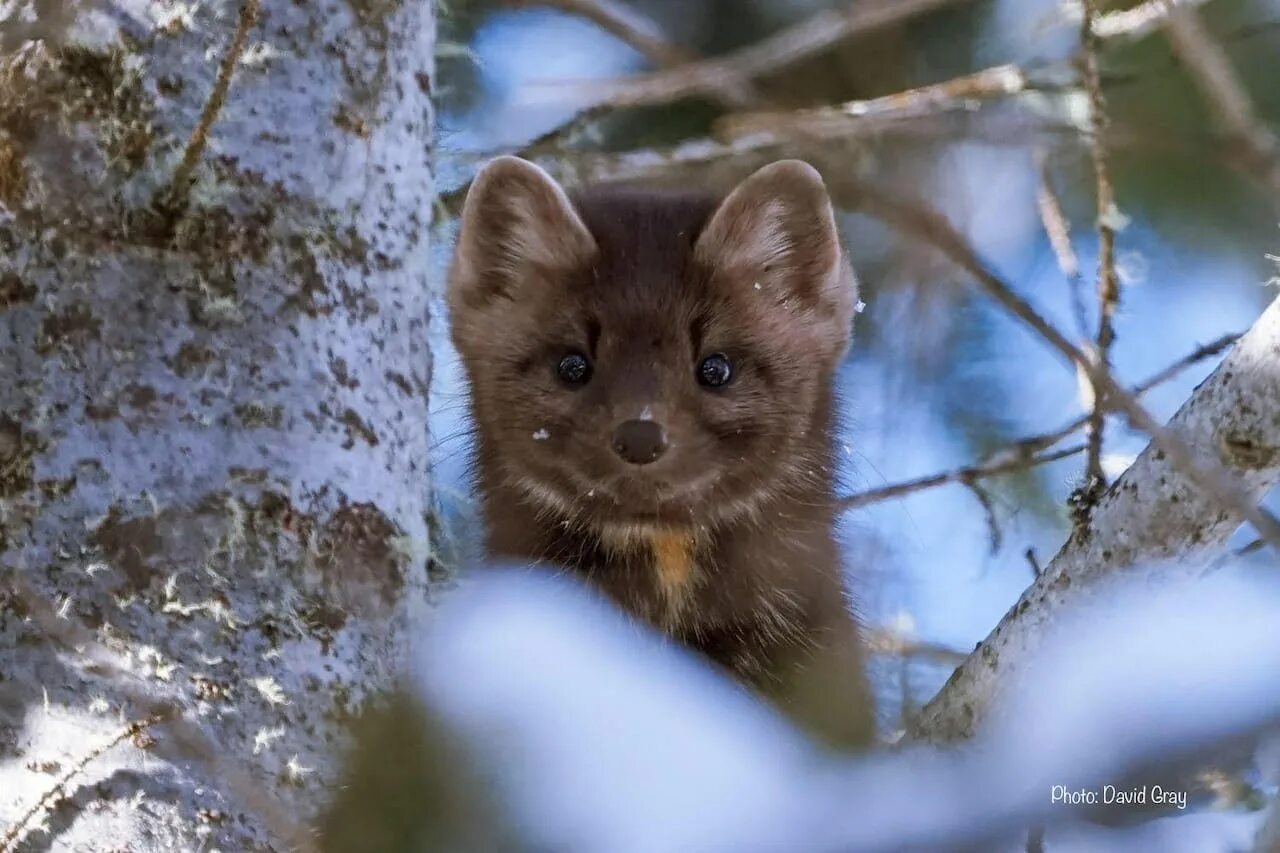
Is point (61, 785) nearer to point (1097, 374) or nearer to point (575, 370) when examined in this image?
point (575, 370)

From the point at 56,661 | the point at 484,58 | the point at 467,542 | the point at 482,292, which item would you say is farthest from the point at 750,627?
the point at 484,58

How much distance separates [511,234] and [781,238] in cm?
61

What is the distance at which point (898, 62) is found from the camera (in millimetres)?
3852

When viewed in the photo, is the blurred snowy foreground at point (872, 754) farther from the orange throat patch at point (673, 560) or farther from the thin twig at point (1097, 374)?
the orange throat patch at point (673, 560)

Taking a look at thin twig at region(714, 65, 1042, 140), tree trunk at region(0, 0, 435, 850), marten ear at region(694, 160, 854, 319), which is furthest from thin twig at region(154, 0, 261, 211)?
marten ear at region(694, 160, 854, 319)

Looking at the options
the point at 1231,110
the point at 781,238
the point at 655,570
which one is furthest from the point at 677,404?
the point at 1231,110

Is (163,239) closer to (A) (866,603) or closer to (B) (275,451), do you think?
(B) (275,451)

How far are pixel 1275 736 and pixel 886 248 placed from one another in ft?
8.89

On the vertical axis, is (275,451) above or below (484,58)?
below

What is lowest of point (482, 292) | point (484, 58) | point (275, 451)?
point (275, 451)

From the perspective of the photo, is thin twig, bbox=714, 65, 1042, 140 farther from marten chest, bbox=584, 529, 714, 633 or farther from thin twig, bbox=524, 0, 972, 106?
marten chest, bbox=584, 529, 714, 633

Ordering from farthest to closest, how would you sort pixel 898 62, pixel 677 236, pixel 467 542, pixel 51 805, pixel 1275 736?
pixel 898 62, pixel 467 542, pixel 677 236, pixel 51 805, pixel 1275 736

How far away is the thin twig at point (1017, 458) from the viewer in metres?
2.82

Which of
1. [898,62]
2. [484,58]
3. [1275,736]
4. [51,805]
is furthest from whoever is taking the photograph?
[484,58]
